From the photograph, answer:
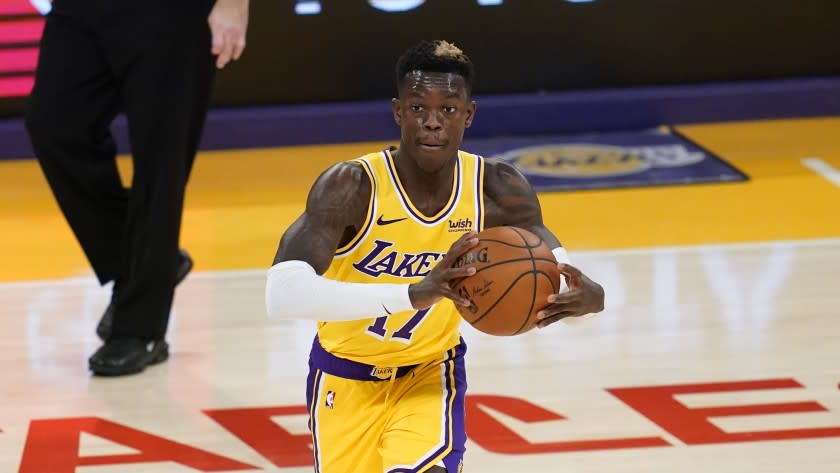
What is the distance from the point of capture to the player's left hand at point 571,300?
A: 295 centimetres

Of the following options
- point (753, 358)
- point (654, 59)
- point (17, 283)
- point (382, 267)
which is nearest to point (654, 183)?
point (654, 59)

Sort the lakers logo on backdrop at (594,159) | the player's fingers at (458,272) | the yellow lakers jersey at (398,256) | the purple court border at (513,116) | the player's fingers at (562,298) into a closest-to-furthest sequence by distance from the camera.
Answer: the player's fingers at (458,272)
the player's fingers at (562,298)
the yellow lakers jersey at (398,256)
the lakers logo on backdrop at (594,159)
the purple court border at (513,116)

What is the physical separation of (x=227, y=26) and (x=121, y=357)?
49.6 inches

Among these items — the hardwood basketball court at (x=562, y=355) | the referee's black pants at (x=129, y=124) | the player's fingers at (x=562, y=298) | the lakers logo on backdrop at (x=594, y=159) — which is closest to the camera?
the player's fingers at (x=562, y=298)

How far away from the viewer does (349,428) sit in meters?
3.29

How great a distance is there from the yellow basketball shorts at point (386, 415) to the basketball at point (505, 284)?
1.20 ft

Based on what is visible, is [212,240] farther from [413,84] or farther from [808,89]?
[808,89]

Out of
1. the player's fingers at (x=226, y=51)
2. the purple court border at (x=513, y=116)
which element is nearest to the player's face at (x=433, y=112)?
the player's fingers at (x=226, y=51)

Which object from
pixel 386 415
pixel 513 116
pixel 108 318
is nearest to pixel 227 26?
pixel 108 318

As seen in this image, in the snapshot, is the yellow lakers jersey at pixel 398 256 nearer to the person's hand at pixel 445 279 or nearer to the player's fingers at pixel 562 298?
the person's hand at pixel 445 279

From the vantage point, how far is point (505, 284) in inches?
114

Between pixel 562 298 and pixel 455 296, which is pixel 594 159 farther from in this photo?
pixel 455 296

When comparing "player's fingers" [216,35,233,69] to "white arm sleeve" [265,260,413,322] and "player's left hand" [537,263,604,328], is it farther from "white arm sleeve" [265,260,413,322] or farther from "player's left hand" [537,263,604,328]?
"player's left hand" [537,263,604,328]

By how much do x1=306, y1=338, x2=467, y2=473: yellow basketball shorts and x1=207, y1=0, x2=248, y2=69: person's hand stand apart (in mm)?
1515
